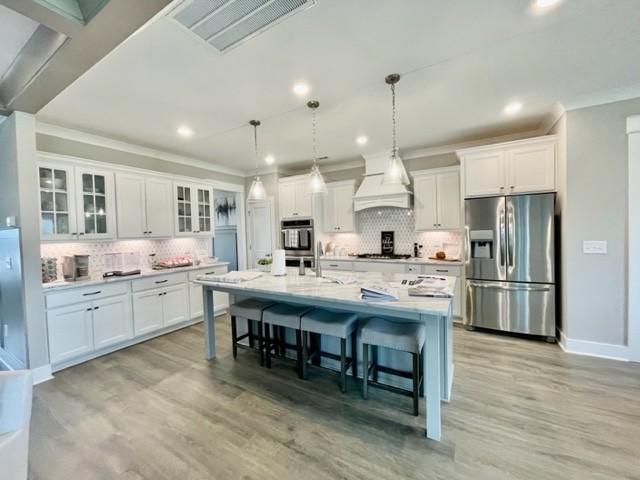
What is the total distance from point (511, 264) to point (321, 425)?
3042 millimetres

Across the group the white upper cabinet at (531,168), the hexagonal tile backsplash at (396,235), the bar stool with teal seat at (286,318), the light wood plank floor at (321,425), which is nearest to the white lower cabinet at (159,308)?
the light wood plank floor at (321,425)

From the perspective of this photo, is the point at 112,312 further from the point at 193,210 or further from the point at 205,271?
the point at 193,210

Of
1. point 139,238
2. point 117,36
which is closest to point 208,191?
point 139,238

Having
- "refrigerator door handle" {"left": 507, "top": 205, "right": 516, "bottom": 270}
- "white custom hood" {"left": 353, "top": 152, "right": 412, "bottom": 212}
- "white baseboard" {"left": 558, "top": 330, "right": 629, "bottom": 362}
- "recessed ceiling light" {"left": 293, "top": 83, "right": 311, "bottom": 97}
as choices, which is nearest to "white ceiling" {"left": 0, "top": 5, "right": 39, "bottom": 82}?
"recessed ceiling light" {"left": 293, "top": 83, "right": 311, "bottom": 97}

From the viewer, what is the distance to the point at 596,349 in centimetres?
302

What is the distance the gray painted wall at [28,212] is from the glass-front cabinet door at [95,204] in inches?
22.8

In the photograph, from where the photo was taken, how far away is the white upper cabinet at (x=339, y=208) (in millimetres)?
5133

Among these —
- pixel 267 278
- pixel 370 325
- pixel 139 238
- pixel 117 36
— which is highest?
pixel 117 36

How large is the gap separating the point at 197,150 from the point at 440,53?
3696 mm

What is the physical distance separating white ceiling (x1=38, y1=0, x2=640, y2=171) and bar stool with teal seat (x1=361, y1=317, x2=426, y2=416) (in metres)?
2.13

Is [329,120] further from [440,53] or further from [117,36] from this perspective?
[117,36]

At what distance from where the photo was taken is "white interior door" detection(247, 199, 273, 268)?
5.79 m

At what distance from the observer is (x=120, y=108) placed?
9.50 ft

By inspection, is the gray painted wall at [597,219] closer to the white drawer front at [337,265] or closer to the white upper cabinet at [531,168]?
the white upper cabinet at [531,168]
